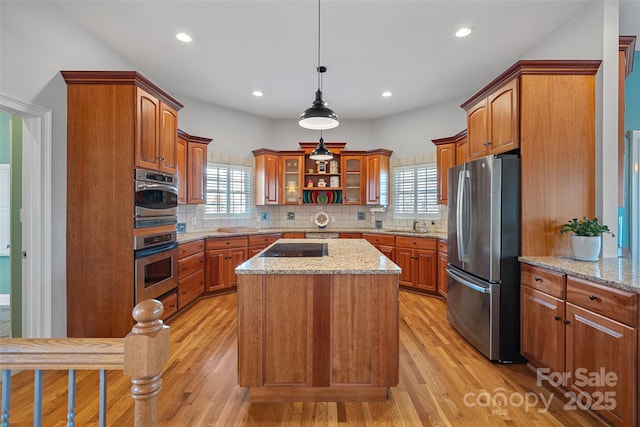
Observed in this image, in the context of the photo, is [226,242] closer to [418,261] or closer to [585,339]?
[418,261]

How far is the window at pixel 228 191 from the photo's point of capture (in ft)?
16.6

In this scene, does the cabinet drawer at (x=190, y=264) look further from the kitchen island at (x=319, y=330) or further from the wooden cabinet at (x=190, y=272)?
the kitchen island at (x=319, y=330)

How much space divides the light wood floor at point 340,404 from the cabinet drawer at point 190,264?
1111 mm

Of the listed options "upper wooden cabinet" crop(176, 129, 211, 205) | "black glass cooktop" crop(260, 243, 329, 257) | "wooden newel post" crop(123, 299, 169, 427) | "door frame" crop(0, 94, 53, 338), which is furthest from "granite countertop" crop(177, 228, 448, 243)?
"wooden newel post" crop(123, 299, 169, 427)

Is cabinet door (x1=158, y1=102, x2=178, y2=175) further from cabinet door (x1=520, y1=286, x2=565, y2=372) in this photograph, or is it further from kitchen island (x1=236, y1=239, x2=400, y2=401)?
cabinet door (x1=520, y1=286, x2=565, y2=372)

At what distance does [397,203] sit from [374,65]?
2622 millimetres

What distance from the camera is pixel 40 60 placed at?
7.95ft

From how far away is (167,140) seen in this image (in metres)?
3.26

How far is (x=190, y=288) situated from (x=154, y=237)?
1.20 meters

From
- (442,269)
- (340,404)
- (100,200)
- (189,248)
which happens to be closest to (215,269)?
(189,248)

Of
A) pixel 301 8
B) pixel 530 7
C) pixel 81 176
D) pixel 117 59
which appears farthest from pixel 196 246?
pixel 530 7

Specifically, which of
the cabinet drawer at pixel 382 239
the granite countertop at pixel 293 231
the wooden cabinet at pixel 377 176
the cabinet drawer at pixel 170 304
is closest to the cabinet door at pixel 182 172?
the granite countertop at pixel 293 231

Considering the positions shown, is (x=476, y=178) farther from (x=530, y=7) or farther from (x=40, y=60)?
(x=40, y=60)

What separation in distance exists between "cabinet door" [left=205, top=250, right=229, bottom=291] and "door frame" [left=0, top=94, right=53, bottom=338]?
1.94m
